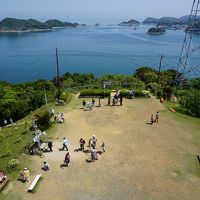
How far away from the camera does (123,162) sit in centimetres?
2070

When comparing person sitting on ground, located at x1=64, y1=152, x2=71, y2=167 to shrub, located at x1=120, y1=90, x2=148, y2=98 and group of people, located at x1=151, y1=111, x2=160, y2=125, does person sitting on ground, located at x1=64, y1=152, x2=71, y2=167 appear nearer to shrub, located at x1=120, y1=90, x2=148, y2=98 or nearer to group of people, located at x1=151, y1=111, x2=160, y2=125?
group of people, located at x1=151, y1=111, x2=160, y2=125

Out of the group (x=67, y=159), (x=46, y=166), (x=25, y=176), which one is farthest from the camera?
(x=67, y=159)

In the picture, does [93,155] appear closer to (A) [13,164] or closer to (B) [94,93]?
(A) [13,164]

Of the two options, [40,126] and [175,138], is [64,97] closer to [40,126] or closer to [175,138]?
[40,126]

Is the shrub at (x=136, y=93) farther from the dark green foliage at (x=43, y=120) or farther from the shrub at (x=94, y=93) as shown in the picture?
the dark green foliage at (x=43, y=120)

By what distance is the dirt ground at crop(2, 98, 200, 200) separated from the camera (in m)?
17.8

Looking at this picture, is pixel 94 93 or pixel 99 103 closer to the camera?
pixel 99 103

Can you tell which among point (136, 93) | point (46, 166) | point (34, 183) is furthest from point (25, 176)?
point (136, 93)

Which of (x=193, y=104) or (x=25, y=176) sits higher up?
(x=25, y=176)

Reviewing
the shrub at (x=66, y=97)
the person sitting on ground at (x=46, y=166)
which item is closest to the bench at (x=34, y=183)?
the person sitting on ground at (x=46, y=166)

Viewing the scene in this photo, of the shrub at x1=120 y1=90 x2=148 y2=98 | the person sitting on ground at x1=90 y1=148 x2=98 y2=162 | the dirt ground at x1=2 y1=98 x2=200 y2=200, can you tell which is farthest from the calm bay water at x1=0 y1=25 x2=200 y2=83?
the person sitting on ground at x1=90 y1=148 x2=98 y2=162

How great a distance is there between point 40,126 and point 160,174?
37.8 ft

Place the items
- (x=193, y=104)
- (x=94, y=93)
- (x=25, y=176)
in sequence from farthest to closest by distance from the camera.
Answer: (x=94, y=93) → (x=193, y=104) → (x=25, y=176)

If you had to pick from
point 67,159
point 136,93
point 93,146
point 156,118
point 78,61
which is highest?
point 93,146
